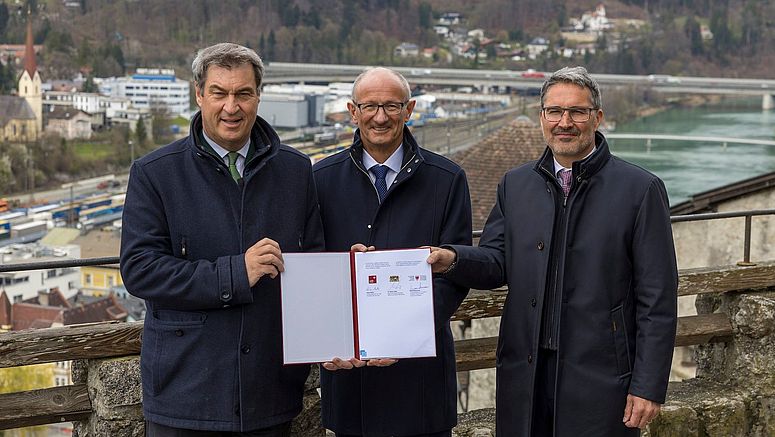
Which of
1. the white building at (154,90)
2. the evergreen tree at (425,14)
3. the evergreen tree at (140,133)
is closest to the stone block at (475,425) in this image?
the evergreen tree at (140,133)

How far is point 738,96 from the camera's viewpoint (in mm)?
80375

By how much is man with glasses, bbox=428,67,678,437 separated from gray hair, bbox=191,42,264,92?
574 millimetres

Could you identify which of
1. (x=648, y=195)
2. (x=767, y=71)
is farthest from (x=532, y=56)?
(x=648, y=195)

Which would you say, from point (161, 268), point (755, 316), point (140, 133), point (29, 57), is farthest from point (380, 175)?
point (29, 57)

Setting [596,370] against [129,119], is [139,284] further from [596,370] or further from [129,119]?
[129,119]

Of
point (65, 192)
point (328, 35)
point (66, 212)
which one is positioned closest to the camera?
point (66, 212)

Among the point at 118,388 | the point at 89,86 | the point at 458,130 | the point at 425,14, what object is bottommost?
the point at 458,130

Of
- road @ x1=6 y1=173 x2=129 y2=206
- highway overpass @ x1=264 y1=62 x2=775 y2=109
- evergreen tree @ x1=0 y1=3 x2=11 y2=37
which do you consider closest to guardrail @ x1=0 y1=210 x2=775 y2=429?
road @ x1=6 y1=173 x2=129 y2=206

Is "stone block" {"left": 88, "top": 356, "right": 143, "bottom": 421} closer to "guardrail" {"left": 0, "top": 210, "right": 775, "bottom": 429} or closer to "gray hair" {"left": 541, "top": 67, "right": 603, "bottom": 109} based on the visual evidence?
"guardrail" {"left": 0, "top": 210, "right": 775, "bottom": 429}

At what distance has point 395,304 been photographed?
2.18m

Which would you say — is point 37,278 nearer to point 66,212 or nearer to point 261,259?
point 66,212

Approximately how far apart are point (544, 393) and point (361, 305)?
468mm

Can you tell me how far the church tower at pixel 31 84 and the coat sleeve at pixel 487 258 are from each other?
240ft

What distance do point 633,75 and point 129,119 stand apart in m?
44.7
